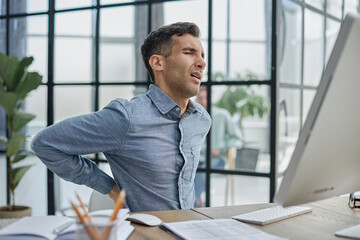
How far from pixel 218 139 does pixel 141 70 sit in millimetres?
741

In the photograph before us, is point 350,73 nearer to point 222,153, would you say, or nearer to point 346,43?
point 346,43

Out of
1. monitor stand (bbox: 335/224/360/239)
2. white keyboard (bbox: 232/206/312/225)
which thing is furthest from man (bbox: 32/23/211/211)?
monitor stand (bbox: 335/224/360/239)

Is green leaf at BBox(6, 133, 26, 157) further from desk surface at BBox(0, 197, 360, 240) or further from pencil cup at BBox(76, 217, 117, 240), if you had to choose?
pencil cup at BBox(76, 217, 117, 240)

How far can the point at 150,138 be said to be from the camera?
1.66 metres

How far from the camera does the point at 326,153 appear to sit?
997 millimetres

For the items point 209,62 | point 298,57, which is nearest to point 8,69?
point 209,62

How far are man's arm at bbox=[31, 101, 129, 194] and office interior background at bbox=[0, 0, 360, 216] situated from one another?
1.24 meters

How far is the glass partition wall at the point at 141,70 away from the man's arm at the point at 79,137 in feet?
4.10

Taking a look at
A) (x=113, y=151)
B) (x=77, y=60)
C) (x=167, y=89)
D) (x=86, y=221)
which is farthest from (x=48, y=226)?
(x=77, y=60)

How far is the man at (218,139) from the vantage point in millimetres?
2826

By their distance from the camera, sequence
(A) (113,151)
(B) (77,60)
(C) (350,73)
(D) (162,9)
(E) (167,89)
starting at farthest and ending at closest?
(B) (77,60) < (D) (162,9) < (E) (167,89) < (A) (113,151) < (C) (350,73)

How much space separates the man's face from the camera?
5.74 ft

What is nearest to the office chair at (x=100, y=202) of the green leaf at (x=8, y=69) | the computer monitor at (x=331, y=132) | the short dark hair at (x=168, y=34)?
the short dark hair at (x=168, y=34)

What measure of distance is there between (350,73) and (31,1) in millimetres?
3013
